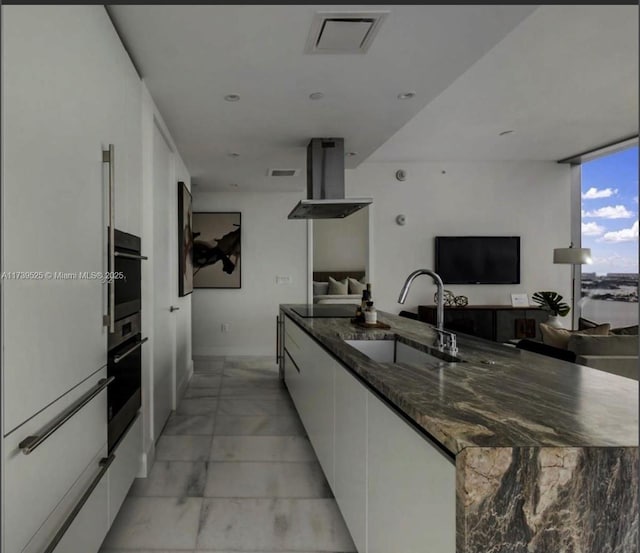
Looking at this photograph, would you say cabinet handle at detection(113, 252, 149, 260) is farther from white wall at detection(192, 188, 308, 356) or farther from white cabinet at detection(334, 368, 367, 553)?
white wall at detection(192, 188, 308, 356)

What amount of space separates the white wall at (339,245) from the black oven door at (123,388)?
7309 mm

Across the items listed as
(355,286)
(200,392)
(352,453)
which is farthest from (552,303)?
(352,453)

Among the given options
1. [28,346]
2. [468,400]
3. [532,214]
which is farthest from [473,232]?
[28,346]

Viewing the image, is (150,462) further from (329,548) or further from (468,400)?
(468,400)

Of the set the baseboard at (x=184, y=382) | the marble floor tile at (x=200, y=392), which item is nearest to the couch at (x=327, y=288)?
the baseboard at (x=184, y=382)

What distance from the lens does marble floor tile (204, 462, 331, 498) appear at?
2.32 m

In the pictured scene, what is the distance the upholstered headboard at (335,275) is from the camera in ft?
30.0

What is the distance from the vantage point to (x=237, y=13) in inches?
72.4

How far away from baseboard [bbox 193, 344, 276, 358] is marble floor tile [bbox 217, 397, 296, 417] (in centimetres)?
219

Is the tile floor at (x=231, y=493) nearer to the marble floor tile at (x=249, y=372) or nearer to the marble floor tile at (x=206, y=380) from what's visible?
the marble floor tile at (x=206, y=380)

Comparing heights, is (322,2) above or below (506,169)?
below

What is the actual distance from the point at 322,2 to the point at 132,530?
237cm

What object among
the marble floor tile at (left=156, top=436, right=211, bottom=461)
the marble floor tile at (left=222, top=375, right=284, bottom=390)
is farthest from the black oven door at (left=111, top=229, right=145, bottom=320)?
the marble floor tile at (left=222, top=375, right=284, bottom=390)

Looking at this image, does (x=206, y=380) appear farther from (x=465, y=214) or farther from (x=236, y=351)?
(x=465, y=214)
